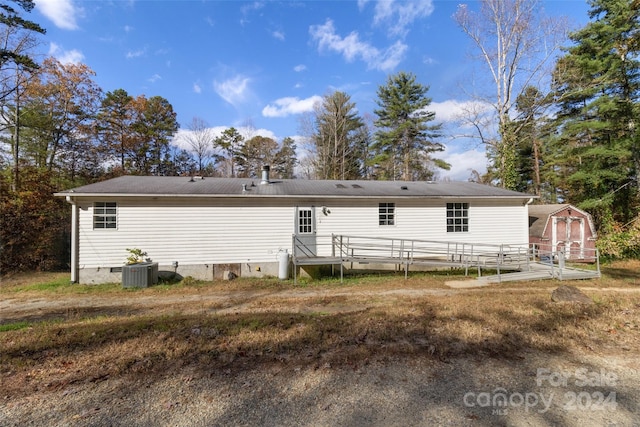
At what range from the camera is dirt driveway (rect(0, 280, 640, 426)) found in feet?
8.79

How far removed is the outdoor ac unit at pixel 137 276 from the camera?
9336 mm

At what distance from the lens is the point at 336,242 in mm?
11656

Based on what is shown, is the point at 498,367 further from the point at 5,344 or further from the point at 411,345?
the point at 5,344

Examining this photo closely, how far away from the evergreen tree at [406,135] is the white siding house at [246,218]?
1322cm

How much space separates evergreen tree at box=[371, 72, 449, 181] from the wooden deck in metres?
14.6

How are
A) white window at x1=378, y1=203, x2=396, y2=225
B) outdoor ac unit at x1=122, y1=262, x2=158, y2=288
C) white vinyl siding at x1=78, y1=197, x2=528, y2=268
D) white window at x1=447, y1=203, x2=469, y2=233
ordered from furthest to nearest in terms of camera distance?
white window at x1=447, y1=203, x2=469, y2=233, white window at x1=378, y1=203, x2=396, y2=225, white vinyl siding at x1=78, y1=197, x2=528, y2=268, outdoor ac unit at x1=122, y1=262, x2=158, y2=288

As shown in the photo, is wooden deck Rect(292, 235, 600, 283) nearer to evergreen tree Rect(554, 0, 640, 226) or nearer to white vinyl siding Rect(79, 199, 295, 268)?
white vinyl siding Rect(79, 199, 295, 268)

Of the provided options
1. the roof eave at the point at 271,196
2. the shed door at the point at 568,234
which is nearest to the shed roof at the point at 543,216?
the shed door at the point at 568,234

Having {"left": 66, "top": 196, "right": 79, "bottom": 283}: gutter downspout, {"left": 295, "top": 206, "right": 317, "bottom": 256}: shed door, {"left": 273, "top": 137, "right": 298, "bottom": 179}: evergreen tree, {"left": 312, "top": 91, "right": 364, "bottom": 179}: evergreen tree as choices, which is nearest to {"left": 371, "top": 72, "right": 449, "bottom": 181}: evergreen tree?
{"left": 312, "top": 91, "right": 364, "bottom": 179}: evergreen tree

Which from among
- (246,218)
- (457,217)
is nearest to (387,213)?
(457,217)

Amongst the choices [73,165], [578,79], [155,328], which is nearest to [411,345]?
[155,328]

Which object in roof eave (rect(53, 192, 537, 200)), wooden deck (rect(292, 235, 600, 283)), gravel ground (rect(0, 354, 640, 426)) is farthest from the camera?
wooden deck (rect(292, 235, 600, 283))

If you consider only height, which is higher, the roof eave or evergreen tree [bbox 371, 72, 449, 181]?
evergreen tree [bbox 371, 72, 449, 181]

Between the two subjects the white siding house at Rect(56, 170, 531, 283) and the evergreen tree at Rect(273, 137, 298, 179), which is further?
the evergreen tree at Rect(273, 137, 298, 179)
